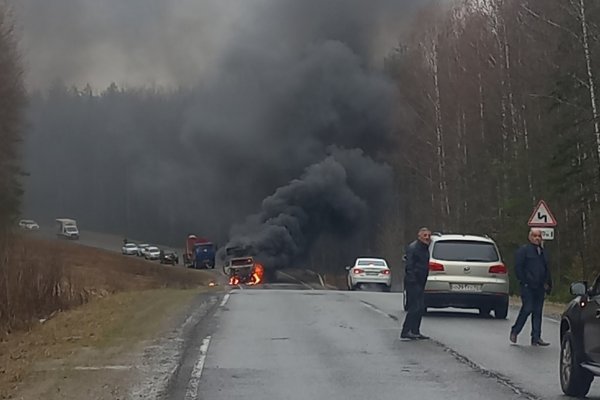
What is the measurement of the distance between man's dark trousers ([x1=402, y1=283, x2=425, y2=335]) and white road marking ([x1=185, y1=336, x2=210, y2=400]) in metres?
3.33

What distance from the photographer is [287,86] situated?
2286 inches

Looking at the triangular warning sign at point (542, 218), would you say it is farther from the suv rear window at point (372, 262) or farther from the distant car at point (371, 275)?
the suv rear window at point (372, 262)

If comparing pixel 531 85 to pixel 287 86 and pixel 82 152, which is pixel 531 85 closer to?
pixel 287 86

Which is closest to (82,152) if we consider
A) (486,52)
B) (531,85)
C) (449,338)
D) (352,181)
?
(352,181)

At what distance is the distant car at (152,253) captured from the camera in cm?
7250

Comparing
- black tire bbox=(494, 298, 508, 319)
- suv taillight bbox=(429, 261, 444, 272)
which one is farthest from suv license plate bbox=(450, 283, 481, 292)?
black tire bbox=(494, 298, 508, 319)

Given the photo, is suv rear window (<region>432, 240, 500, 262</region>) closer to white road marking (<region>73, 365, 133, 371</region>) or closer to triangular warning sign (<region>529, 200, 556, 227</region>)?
triangular warning sign (<region>529, 200, 556, 227</region>)

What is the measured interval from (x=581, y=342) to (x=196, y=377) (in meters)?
4.46

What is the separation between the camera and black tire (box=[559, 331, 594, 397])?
10.9 m

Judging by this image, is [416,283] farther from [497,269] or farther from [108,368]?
[108,368]

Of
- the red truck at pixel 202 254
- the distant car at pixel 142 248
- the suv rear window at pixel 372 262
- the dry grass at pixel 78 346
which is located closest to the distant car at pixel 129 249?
the distant car at pixel 142 248

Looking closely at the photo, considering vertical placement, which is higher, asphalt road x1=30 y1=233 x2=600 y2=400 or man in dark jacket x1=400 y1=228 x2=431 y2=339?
man in dark jacket x1=400 y1=228 x2=431 y2=339

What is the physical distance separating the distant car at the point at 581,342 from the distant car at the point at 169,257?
204 ft

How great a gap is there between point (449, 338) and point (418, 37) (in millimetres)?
37356
